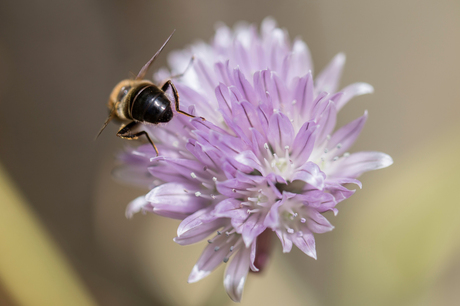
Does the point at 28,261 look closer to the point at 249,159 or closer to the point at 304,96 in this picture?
the point at 249,159

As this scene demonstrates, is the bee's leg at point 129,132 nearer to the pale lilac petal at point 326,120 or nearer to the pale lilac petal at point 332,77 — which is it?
the pale lilac petal at point 326,120

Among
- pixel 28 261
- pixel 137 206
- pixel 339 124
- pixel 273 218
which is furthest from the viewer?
pixel 339 124

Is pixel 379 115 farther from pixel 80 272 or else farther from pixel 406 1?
pixel 80 272

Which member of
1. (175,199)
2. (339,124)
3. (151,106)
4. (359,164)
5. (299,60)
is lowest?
(339,124)

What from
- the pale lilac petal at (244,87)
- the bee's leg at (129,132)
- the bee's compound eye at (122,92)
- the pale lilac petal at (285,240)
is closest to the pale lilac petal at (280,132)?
the pale lilac petal at (244,87)

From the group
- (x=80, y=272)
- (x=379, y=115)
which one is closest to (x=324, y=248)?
(x=379, y=115)

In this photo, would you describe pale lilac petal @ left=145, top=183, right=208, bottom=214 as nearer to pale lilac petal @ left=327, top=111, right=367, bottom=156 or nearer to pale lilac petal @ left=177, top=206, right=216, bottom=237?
pale lilac petal @ left=177, top=206, right=216, bottom=237

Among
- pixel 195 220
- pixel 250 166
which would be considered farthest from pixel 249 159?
pixel 195 220

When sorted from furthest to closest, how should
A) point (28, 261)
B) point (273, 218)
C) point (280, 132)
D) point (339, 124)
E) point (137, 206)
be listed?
point (339, 124), point (28, 261), point (137, 206), point (280, 132), point (273, 218)
